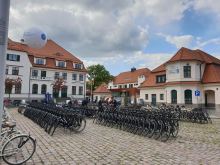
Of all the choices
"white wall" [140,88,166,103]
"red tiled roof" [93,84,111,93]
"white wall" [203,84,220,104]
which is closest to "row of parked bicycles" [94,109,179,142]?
"white wall" [203,84,220,104]

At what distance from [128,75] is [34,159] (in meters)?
68.4

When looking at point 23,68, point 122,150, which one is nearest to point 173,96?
point 23,68

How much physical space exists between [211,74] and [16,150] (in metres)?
34.8

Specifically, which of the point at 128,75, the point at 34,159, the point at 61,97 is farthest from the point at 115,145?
the point at 128,75

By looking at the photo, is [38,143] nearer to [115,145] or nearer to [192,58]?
[115,145]

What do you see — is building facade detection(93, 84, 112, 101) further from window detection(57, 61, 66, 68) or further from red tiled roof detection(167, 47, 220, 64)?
red tiled roof detection(167, 47, 220, 64)

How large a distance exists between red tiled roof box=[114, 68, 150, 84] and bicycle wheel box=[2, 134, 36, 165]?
6110 cm

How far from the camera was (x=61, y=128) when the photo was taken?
11.8 metres

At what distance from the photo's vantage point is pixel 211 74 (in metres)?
36.1

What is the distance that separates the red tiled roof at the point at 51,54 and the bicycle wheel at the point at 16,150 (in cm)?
4006

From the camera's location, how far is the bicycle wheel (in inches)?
228

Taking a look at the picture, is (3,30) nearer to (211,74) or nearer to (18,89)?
(211,74)

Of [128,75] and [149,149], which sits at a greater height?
[128,75]

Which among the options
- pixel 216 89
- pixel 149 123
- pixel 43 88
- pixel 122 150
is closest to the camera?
pixel 122 150
